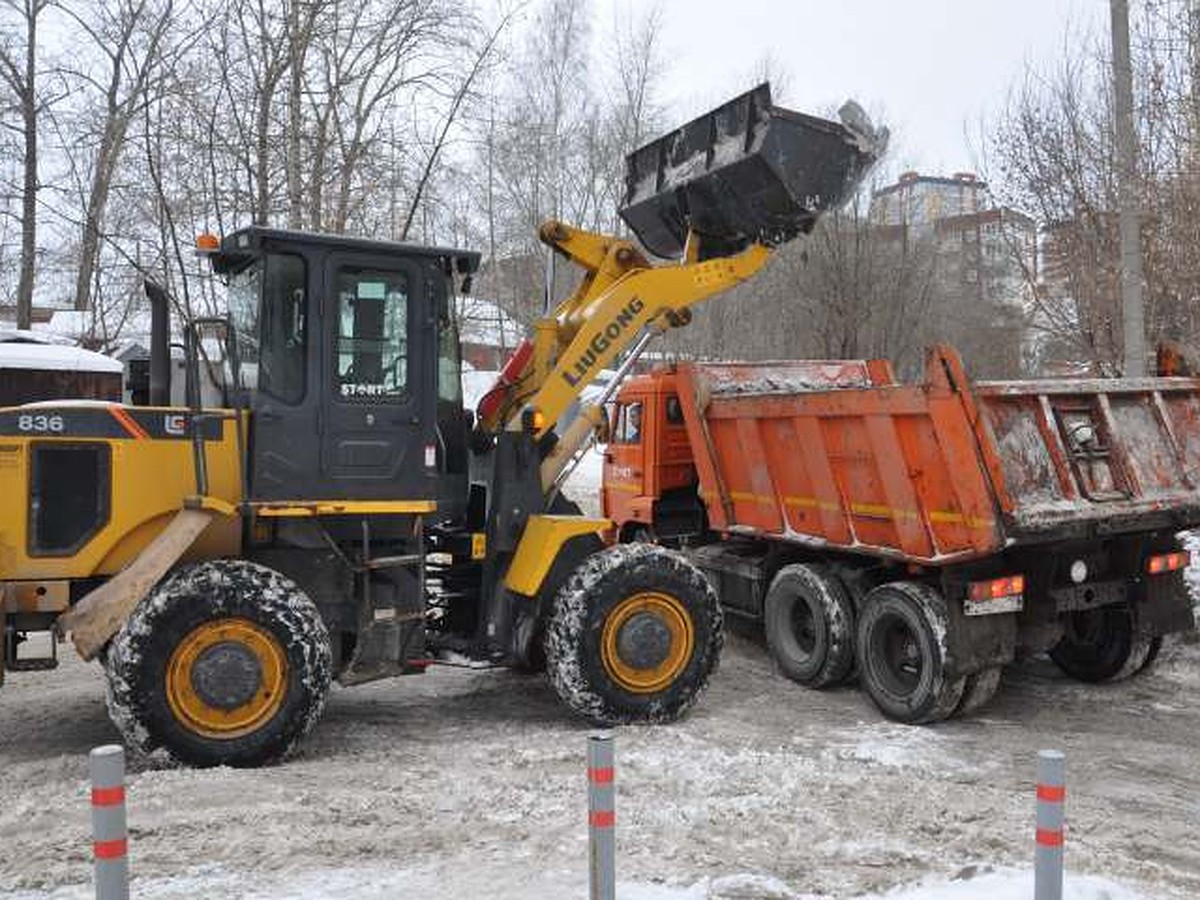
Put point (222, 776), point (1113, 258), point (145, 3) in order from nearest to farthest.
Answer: point (222, 776) → point (1113, 258) → point (145, 3)

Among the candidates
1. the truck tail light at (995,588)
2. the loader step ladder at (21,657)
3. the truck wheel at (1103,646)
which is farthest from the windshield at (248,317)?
the truck wheel at (1103,646)

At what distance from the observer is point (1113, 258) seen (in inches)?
485

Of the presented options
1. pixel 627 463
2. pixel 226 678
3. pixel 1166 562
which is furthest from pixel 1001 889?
pixel 627 463

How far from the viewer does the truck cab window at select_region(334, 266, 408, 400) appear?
625cm

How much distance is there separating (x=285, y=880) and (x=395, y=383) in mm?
2866

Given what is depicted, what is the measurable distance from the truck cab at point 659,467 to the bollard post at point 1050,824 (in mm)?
6641

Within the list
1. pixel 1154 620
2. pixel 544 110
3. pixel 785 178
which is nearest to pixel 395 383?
pixel 785 178

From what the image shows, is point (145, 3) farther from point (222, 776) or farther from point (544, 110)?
point (222, 776)

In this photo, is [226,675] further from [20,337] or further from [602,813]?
[20,337]

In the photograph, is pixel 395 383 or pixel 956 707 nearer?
pixel 395 383

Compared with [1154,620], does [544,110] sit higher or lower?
higher

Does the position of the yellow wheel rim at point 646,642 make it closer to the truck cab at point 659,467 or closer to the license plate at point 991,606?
the license plate at point 991,606

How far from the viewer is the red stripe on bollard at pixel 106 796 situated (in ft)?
9.82

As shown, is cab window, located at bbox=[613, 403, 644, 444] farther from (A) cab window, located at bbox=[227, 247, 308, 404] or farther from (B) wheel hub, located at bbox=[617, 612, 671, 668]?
(A) cab window, located at bbox=[227, 247, 308, 404]
